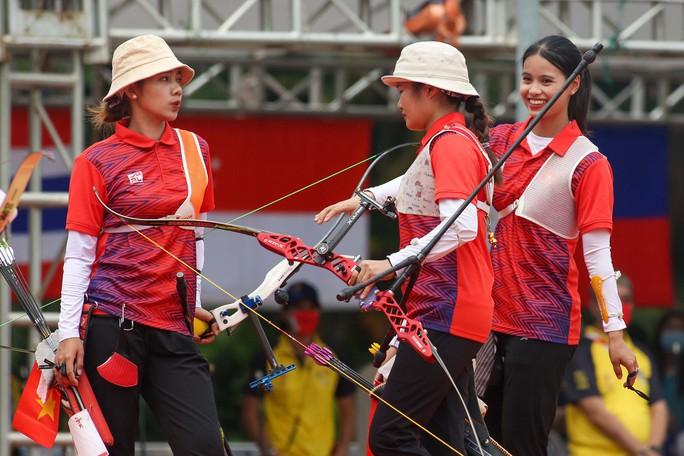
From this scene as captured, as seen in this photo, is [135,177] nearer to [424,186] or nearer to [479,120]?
[424,186]

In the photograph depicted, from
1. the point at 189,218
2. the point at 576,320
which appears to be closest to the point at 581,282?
the point at 576,320

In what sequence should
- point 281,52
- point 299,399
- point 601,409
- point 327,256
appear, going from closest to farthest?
1. point 327,256
2. point 601,409
3. point 299,399
4. point 281,52

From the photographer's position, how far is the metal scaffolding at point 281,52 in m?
7.82

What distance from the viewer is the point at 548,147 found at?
16.8 feet

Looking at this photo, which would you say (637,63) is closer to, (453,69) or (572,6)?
(572,6)

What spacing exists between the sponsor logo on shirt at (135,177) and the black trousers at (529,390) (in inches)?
56.9

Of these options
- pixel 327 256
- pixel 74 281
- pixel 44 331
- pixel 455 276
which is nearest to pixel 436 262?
pixel 455 276

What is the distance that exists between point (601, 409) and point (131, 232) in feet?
12.1

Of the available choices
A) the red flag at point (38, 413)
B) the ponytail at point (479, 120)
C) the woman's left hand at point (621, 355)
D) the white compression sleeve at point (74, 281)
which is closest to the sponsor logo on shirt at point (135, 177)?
the white compression sleeve at point (74, 281)

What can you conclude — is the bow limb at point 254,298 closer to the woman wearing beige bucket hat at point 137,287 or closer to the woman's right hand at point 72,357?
the woman wearing beige bucket hat at point 137,287

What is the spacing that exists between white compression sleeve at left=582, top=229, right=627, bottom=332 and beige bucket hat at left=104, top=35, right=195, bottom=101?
5.11 feet

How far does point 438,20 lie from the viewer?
27.9 ft

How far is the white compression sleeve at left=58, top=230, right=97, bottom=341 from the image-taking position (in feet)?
15.5

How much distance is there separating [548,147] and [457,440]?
1.13 m
